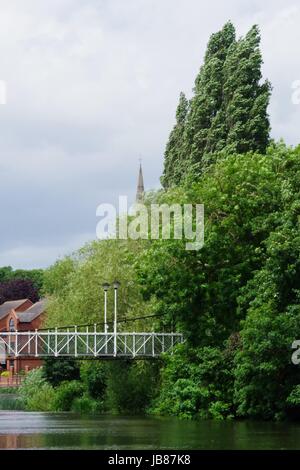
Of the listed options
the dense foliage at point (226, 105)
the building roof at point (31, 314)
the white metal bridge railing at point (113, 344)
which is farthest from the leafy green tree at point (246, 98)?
the building roof at point (31, 314)

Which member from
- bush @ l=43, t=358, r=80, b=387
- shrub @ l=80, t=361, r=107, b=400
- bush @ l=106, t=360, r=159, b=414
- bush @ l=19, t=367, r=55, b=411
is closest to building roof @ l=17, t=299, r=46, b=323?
bush @ l=19, t=367, r=55, b=411

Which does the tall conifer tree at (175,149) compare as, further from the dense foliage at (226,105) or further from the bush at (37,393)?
the bush at (37,393)

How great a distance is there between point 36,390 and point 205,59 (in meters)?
21.9

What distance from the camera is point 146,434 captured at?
3775 cm

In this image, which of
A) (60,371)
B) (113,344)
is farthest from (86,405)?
(60,371)

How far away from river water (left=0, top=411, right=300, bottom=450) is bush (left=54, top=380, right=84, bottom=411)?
1702 cm

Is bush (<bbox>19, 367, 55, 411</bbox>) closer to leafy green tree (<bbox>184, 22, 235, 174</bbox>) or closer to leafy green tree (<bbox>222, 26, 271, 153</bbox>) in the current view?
leafy green tree (<bbox>184, 22, 235, 174</bbox>)

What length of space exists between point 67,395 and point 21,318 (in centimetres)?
6165

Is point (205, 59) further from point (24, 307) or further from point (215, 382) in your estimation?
point (24, 307)

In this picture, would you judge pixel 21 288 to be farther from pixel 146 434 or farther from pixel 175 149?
pixel 146 434

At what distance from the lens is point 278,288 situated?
4534 centimetres

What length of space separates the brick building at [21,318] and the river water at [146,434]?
67069mm

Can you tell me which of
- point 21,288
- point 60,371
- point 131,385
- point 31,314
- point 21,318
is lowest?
point 131,385
